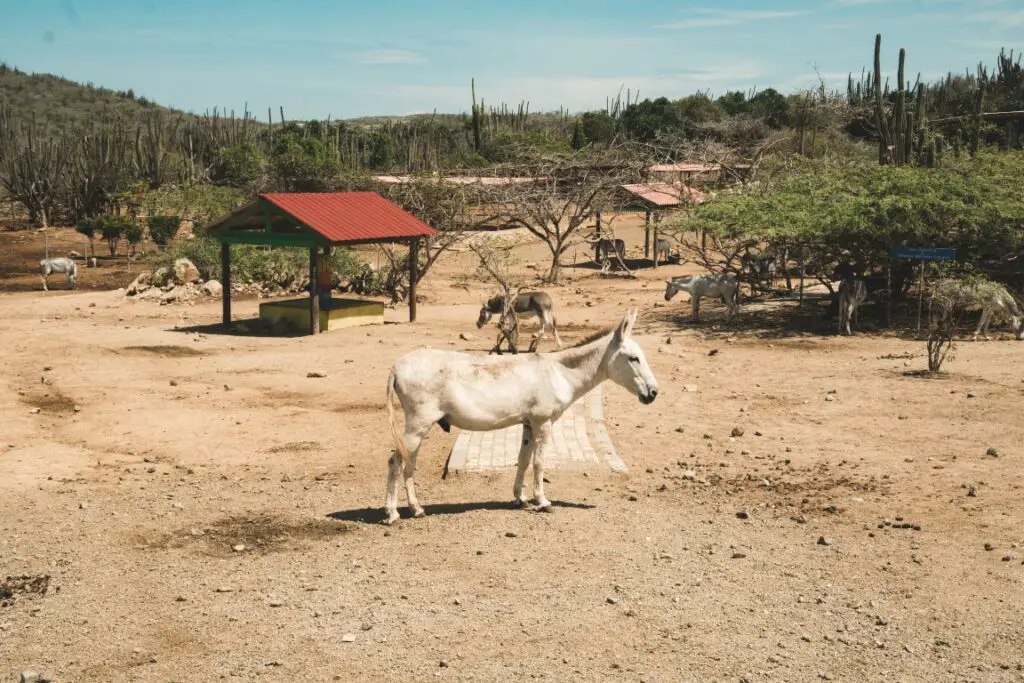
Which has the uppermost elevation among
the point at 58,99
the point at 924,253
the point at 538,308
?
the point at 58,99

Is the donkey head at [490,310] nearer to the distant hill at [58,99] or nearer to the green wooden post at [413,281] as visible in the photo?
the green wooden post at [413,281]

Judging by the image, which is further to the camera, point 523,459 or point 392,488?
point 523,459

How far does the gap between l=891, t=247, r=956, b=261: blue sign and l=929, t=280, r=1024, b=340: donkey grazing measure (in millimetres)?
1140

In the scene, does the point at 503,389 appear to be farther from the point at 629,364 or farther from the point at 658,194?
the point at 658,194

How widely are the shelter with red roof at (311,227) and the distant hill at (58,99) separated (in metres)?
82.0

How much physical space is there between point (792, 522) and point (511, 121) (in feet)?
272

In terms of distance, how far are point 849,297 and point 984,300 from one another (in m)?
3.08

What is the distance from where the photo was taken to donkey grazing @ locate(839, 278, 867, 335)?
23891 mm

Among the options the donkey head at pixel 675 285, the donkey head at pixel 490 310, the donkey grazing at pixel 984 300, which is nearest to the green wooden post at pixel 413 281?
the donkey head at pixel 490 310

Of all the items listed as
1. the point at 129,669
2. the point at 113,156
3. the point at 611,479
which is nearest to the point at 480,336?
the point at 611,479

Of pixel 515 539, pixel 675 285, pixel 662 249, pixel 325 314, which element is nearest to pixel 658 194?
pixel 662 249

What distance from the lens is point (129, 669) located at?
745cm

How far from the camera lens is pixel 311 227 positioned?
2352 centimetres

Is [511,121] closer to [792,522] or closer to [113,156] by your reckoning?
[113,156]
